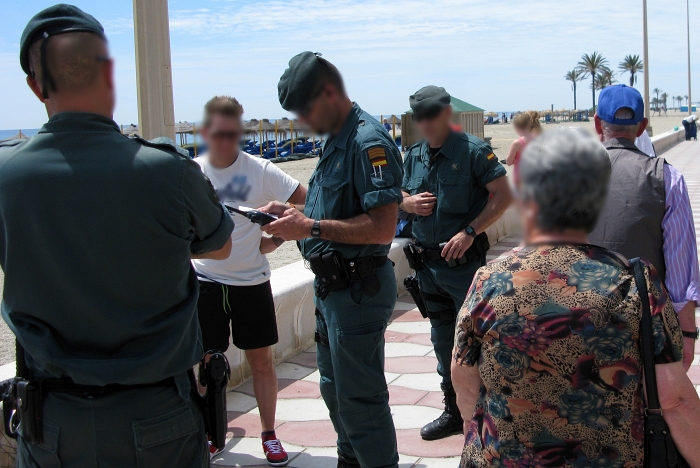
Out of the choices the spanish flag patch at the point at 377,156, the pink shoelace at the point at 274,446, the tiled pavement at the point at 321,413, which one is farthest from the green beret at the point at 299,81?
the tiled pavement at the point at 321,413

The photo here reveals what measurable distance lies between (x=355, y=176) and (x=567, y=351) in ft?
4.88

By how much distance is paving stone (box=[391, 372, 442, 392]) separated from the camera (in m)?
4.69

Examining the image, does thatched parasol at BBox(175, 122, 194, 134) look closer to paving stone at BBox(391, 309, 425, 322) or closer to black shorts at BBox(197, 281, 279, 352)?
black shorts at BBox(197, 281, 279, 352)

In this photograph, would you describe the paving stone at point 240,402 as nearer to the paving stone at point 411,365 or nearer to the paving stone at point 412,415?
the paving stone at point 412,415

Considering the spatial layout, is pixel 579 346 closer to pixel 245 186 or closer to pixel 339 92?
pixel 339 92

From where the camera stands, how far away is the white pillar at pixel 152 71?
4016 mm

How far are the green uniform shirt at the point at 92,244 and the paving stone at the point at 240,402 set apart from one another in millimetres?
2603

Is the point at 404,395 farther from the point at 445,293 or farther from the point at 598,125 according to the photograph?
the point at 598,125

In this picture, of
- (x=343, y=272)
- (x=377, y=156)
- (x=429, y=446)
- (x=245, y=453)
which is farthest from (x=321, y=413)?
(x=377, y=156)

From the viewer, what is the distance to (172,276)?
1.94 metres

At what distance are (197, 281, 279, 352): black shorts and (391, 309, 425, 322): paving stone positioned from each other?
263 centimetres

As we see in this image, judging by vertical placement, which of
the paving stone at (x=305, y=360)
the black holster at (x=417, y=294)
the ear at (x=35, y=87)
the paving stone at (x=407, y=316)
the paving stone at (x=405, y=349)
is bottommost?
the paving stone at (x=405, y=349)

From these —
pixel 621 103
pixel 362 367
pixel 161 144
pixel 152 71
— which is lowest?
pixel 362 367

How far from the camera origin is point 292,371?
16.5 ft
